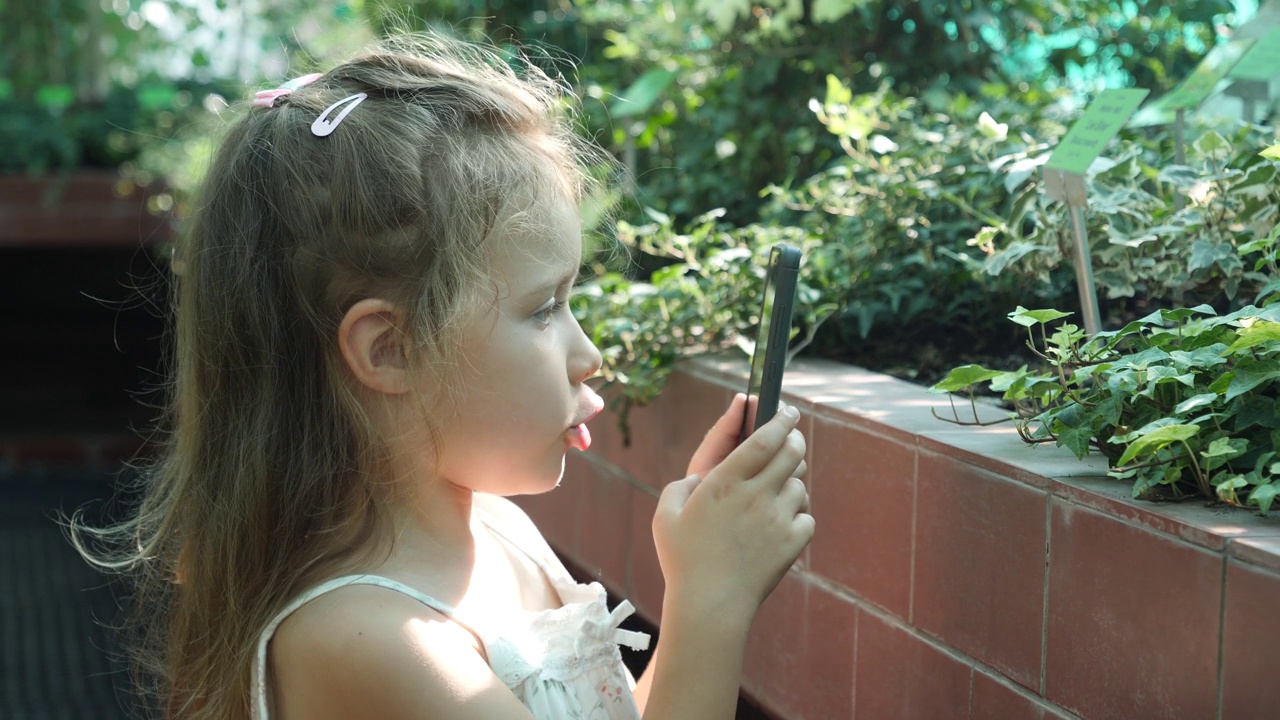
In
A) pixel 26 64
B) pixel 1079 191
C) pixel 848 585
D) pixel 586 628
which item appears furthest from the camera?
pixel 26 64

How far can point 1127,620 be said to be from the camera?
1.14 meters

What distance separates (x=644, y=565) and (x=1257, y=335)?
136 cm

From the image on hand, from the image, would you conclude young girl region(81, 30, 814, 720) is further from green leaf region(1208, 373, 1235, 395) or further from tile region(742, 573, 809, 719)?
tile region(742, 573, 809, 719)

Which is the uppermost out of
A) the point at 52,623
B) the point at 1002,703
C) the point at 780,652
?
the point at 1002,703

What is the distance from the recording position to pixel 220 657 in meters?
1.29

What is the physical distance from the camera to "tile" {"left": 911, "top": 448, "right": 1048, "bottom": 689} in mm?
1279

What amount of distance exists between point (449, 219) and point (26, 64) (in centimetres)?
623

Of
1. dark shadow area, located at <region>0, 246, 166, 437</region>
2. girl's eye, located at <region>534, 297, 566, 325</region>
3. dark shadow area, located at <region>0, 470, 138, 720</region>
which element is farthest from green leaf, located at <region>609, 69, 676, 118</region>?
dark shadow area, located at <region>0, 246, 166, 437</region>

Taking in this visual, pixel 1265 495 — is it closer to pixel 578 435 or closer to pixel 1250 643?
pixel 1250 643

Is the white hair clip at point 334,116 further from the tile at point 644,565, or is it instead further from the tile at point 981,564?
the tile at point 644,565

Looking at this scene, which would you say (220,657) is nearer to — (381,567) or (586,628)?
(381,567)

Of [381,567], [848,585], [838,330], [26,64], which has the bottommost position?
[848,585]

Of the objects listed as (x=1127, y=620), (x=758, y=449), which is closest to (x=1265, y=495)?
(x=1127, y=620)

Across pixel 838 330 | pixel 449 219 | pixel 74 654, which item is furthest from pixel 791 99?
pixel 74 654
